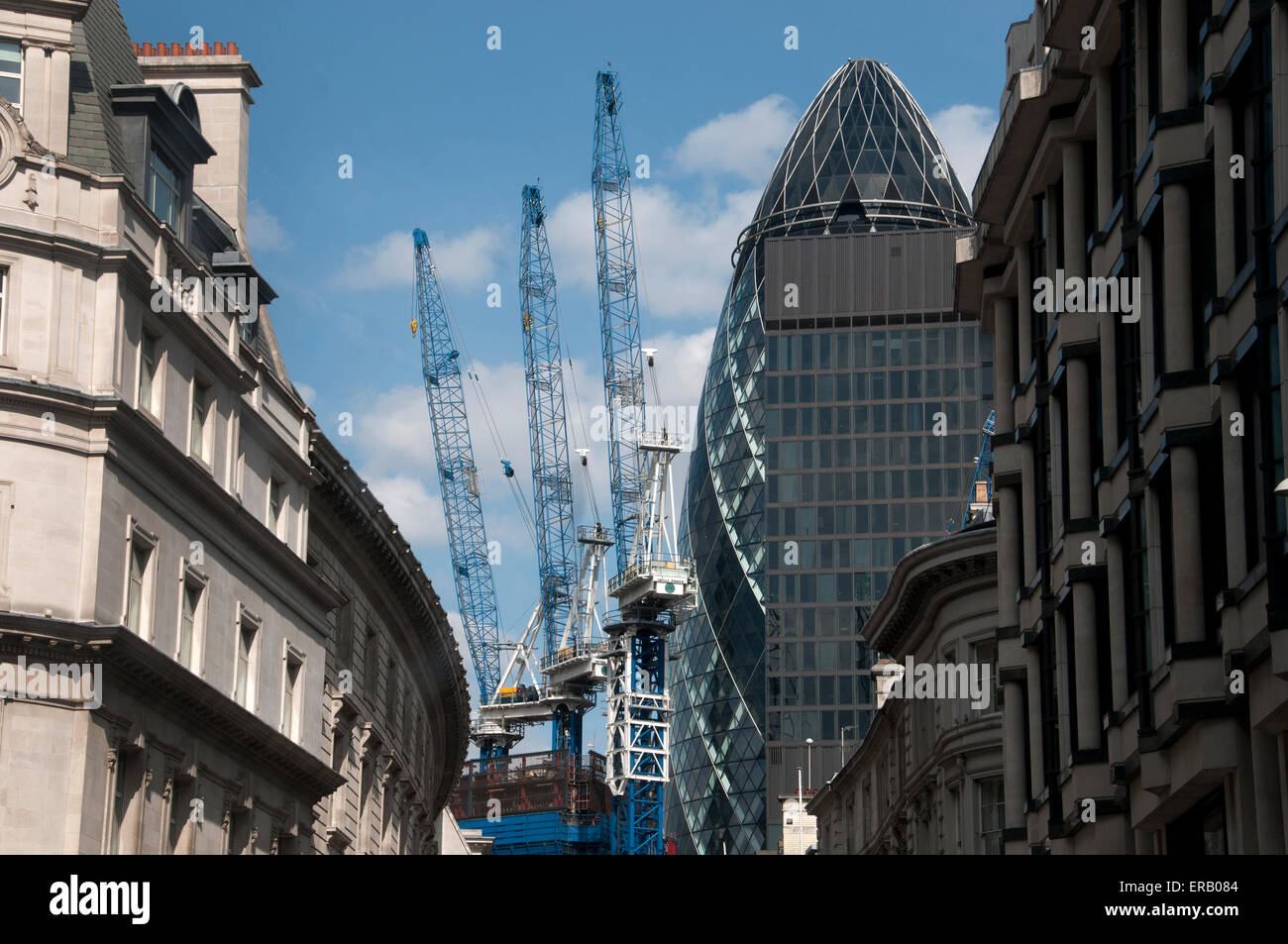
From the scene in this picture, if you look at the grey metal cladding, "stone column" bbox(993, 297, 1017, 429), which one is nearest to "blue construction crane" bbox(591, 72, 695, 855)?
the grey metal cladding

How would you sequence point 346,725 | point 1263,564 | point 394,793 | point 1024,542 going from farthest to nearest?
point 394,793 → point 346,725 → point 1024,542 → point 1263,564

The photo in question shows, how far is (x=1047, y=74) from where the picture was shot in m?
40.1

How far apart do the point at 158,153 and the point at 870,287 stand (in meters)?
145

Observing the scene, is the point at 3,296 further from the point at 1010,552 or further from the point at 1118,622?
the point at 1118,622

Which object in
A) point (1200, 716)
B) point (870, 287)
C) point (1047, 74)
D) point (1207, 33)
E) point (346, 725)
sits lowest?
point (1200, 716)

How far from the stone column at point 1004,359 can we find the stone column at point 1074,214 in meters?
6.73

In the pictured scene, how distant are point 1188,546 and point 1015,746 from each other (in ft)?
49.7

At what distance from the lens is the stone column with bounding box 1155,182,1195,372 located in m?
31.1

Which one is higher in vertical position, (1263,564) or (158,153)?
(158,153)

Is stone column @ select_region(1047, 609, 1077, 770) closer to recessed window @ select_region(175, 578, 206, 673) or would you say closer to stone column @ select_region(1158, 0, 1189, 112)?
stone column @ select_region(1158, 0, 1189, 112)

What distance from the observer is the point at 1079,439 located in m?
38.3
